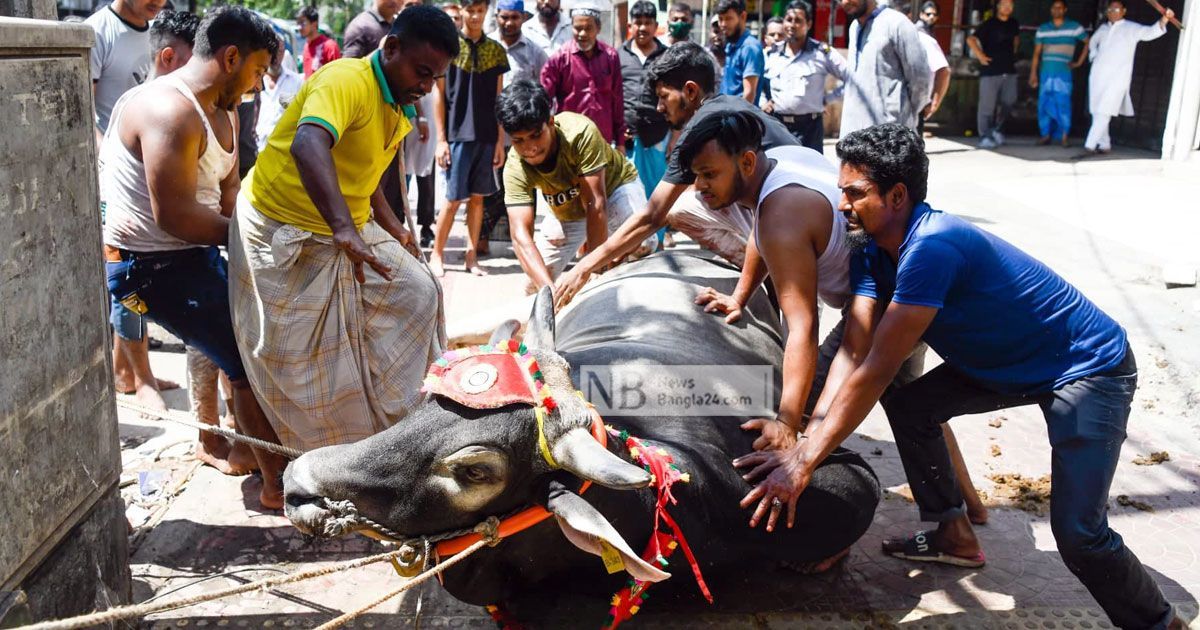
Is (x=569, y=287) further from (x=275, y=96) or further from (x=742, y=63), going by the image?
(x=275, y=96)

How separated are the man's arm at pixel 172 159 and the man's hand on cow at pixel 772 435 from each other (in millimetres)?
2236

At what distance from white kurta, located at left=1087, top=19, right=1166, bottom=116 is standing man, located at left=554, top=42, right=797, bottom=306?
925cm

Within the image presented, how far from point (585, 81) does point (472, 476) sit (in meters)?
5.66

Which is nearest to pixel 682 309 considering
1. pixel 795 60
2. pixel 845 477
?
pixel 845 477

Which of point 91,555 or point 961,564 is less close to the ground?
point 91,555

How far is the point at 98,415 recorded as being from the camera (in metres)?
3.14

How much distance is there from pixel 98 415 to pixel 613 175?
132 inches

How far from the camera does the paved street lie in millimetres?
3504

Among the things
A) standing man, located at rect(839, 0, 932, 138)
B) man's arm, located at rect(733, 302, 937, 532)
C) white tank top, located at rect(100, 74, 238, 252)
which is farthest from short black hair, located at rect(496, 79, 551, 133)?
standing man, located at rect(839, 0, 932, 138)

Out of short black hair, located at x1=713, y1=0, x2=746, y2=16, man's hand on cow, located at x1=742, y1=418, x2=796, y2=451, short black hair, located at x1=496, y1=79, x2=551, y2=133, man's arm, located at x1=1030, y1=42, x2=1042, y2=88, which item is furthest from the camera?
man's arm, located at x1=1030, y1=42, x2=1042, y2=88

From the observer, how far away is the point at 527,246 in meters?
5.39

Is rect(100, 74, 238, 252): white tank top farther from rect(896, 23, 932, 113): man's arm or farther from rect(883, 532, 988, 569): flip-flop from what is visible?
rect(896, 23, 932, 113): man's arm

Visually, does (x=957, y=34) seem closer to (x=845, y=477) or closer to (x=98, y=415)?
(x=845, y=477)

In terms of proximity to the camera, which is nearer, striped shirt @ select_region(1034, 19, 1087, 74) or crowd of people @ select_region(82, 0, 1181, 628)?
crowd of people @ select_region(82, 0, 1181, 628)
